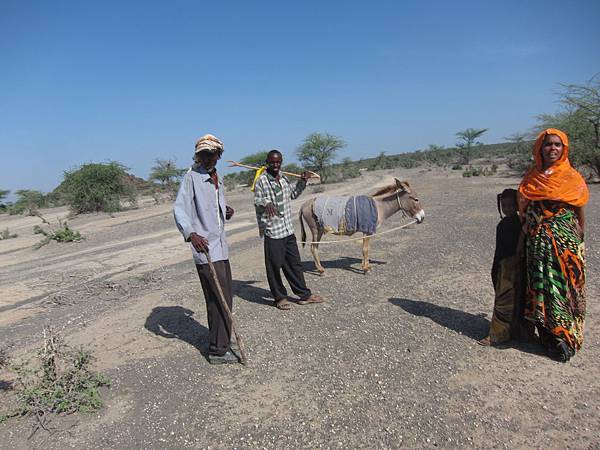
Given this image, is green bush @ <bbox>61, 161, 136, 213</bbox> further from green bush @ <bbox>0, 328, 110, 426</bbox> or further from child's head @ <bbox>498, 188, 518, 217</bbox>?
child's head @ <bbox>498, 188, 518, 217</bbox>

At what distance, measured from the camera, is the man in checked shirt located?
4977mm

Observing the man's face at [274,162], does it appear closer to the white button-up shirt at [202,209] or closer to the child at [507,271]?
the white button-up shirt at [202,209]

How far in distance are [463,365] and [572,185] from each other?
6.15 ft

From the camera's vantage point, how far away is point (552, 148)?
3248mm

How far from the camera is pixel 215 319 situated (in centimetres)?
397

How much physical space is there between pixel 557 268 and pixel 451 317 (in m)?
1.60

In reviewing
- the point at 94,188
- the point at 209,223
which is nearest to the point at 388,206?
the point at 209,223

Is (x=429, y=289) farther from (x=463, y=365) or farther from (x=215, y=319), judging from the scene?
(x=215, y=319)

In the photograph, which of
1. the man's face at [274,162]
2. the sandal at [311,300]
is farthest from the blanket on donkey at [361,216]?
the man's face at [274,162]

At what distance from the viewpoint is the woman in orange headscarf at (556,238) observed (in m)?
3.28

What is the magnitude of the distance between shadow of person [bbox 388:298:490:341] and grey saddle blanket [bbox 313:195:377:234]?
154 cm

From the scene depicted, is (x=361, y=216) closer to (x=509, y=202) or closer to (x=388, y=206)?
(x=388, y=206)

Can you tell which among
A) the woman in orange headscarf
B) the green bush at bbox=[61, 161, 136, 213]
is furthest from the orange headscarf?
the green bush at bbox=[61, 161, 136, 213]

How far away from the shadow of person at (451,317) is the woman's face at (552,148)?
1998 millimetres
